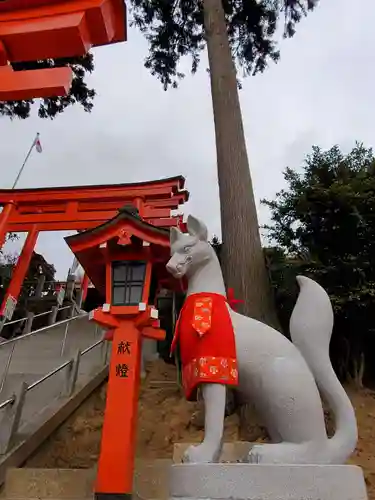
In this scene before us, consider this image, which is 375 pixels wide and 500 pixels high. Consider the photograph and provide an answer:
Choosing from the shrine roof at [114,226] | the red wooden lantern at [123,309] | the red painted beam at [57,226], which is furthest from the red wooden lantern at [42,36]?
the red painted beam at [57,226]

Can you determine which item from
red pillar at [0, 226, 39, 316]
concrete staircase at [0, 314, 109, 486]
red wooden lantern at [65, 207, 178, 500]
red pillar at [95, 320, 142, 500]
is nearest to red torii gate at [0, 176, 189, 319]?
red pillar at [0, 226, 39, 316]

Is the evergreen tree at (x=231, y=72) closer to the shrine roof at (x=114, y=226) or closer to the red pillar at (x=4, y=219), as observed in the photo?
the shrine roof at (x=114, y=226)

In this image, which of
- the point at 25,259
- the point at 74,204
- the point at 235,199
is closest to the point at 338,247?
the point at 235,199

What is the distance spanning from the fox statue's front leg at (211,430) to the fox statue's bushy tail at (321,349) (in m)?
0.55

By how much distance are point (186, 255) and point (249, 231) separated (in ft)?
11.6

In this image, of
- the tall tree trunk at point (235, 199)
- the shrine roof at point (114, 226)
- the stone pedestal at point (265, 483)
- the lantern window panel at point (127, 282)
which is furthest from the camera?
the tall tree trunk at point (235, 199)

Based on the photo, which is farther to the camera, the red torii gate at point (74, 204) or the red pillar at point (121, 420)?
the red torii gate at point (74, 204)

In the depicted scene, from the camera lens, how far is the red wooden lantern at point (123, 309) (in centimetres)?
457

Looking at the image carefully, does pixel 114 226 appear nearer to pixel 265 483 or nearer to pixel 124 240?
pixel 124 240

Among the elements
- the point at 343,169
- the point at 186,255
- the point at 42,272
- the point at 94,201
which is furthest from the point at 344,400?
the point at 42,272

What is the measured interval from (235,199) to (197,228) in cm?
376

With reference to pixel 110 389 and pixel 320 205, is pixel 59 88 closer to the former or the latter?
pixel 110 389

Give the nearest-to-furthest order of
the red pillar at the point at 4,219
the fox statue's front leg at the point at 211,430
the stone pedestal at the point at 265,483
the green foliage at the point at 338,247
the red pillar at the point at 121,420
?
the stone pedestal at the point at 265,483
the fox statue's front leg at the point at 211,430
the red pillar at the point at 121,420
the green foliage at the point at 338,247
the red pillar at the point at 4,219

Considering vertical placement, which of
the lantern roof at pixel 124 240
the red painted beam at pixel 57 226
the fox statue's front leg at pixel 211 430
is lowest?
the fox statue's front leg at pixel 211 430
